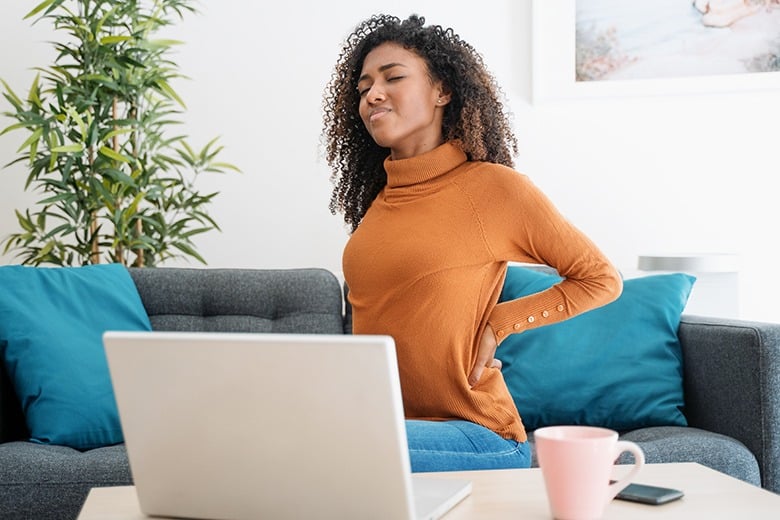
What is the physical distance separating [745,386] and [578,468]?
147cm

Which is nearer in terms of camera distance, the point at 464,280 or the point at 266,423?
the point at 266,423

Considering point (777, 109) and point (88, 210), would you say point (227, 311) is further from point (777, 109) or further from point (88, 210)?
point (777, 109)

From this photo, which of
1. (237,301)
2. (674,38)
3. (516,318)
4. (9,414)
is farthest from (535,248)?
(674,38)

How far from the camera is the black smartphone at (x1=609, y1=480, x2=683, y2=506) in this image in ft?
3.30

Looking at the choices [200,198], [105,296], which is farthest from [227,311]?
[200,198]

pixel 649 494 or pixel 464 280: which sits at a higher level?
pixel 464 280

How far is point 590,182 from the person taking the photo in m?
3.31

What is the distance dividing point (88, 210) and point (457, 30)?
1.38 meters

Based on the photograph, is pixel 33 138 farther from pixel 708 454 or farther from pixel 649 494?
pixel 649 494

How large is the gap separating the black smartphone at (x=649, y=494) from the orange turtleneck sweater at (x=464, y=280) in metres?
0.63

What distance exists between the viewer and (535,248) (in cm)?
172

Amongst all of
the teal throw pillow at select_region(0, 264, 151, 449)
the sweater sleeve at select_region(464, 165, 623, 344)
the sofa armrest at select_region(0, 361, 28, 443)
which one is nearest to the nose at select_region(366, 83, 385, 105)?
the sweater sleeve at select_region(464, 165, 623, 344)

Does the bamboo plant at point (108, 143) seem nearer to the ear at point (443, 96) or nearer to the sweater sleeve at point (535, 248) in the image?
the ear at point (443, 96)

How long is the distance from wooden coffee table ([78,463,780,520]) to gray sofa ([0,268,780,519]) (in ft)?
3.21
